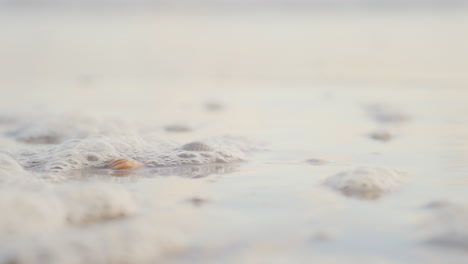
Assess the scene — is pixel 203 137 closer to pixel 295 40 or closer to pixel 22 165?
pixel 22 165

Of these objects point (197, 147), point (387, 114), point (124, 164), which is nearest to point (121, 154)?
point (124, 164)

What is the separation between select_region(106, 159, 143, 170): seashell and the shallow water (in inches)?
1.8

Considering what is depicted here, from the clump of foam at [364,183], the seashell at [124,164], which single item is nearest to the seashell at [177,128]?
the seashell at [124,164]

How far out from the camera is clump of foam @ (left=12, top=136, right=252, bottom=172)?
9.16 ft

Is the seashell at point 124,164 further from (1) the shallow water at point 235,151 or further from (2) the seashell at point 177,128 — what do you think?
(2) the seashell at point 177,128

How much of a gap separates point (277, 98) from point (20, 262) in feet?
12.2

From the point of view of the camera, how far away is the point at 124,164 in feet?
9.01

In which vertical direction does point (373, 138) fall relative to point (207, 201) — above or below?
above

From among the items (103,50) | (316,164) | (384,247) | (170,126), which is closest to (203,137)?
(170,126)

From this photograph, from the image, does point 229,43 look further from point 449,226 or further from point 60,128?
point 449,226

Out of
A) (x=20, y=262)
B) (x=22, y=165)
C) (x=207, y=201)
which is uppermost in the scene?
(x=22, y=165)

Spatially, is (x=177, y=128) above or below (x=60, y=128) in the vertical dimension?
above

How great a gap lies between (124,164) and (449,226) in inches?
57.8

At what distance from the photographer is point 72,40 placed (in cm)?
887
